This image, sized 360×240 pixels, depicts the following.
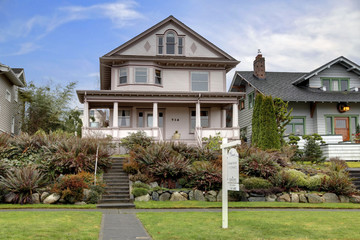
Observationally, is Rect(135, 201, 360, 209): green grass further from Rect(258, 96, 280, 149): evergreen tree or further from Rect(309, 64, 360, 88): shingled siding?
Rect(309, 64, 360, 88): shingled siding

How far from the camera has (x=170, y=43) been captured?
28.4 metres

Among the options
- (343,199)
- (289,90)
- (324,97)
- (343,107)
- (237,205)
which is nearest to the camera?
(237,205)

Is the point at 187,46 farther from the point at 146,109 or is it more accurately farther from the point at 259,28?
the point at 259,28

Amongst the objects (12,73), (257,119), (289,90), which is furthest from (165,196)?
(289,90)

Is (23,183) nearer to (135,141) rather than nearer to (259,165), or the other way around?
(135,141)

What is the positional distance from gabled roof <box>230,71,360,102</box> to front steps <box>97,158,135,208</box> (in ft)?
46.4

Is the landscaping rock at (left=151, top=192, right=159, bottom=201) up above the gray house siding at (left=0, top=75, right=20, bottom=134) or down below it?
below

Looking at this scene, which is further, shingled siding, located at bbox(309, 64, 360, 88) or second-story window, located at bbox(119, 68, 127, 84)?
shingled siding, located at bbox(309, 64, 360, 88)

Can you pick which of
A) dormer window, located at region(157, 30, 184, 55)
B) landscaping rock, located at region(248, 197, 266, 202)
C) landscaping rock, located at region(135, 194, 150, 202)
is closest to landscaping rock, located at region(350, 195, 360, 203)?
landscaping rock, located at region(248, 197, 266, 202)

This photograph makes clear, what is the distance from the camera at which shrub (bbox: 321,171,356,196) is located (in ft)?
56.4

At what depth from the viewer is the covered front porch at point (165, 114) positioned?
25.2 m

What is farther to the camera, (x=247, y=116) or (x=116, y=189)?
(x=247, y=116)

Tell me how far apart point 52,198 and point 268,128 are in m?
13.2

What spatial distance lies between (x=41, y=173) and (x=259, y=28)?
37.7ft
